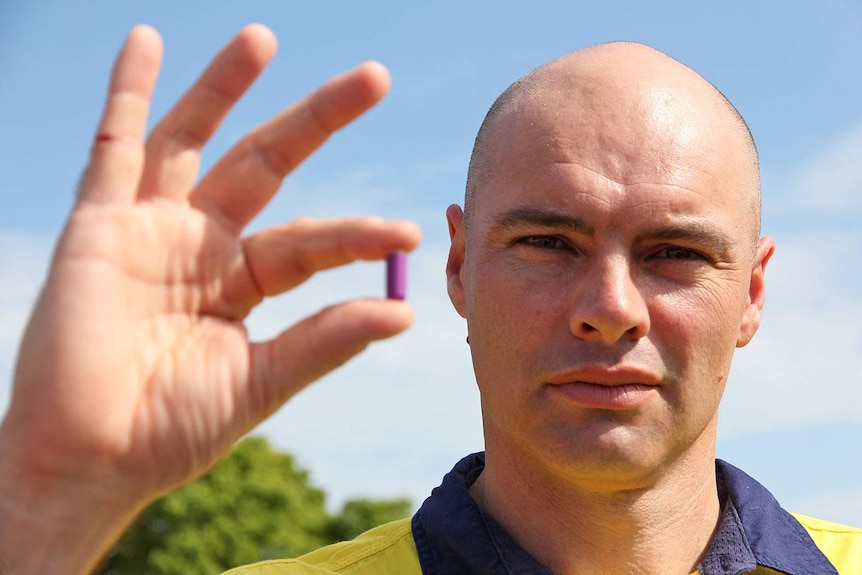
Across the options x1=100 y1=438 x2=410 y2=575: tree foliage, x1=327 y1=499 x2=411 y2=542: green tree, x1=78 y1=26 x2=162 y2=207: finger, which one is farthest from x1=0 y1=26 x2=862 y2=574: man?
x1=327 y1=499 x2=411 y2=542: green tree

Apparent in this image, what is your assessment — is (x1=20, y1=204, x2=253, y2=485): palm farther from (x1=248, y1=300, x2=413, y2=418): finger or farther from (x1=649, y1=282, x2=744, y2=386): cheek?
(x1=649, y1=282, x2=744, y2=386): cheek

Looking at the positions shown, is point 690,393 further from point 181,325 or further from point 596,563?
point 181,325

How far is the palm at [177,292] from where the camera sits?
340 centimetres

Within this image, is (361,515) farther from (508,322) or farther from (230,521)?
(508,322)

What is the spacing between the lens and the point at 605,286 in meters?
4.73

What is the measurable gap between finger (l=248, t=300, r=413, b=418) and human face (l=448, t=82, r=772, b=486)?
142 centimetres

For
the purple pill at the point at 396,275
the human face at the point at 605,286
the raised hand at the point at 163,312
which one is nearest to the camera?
the raised hand at the point at 163,312

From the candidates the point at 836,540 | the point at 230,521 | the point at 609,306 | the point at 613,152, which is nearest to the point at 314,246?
the point at 609,306

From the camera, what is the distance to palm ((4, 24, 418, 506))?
340cm

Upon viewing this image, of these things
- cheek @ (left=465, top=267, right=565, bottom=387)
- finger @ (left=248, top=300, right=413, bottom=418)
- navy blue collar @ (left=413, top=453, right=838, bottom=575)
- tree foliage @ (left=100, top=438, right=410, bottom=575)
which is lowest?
tree foliage @ (left=100, top=438, right=410, bottom=575)

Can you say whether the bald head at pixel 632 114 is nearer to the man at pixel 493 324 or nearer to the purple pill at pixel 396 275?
the man at pixel 493 324

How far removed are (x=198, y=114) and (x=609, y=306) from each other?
1.92m

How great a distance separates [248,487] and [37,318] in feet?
172

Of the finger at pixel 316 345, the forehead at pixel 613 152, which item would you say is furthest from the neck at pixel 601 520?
the finger at pixel 316 345
